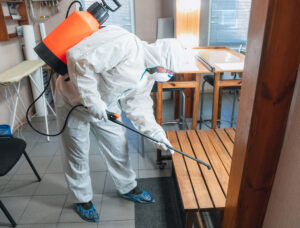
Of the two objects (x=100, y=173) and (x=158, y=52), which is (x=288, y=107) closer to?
(x=158, y=52)

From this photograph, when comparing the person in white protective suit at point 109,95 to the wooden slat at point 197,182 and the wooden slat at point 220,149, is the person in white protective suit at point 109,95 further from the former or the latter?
the wooden slat at point 220,149

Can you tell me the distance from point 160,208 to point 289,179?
4.04 feet

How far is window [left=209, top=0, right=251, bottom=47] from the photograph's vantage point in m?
3.83

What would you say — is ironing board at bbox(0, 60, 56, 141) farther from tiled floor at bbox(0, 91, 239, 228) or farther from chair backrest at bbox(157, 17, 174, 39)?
chair backrest at bbox(157, 17, 174, 39)

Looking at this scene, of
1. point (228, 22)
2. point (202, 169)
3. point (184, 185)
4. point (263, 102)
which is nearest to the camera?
point (263, 102)

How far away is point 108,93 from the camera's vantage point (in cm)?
149

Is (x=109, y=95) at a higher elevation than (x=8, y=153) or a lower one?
higher

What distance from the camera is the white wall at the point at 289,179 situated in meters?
0.73

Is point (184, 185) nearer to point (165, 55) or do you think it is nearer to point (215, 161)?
point (215, 161)

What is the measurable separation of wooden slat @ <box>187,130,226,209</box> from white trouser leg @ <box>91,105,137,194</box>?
531mm

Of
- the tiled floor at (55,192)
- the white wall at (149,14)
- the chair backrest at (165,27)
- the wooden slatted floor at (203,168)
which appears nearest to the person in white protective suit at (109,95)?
the tiled floor at (55,192)

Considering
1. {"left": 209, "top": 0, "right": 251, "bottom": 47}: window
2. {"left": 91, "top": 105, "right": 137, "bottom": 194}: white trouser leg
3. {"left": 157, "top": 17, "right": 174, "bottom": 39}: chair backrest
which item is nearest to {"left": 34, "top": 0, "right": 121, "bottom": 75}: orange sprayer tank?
{"left": 91, "top": 105, "right": 137, "bottom": 194}: white trouser leg

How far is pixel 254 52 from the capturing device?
73 cm

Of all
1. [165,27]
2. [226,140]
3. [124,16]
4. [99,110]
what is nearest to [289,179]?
[99,110]
